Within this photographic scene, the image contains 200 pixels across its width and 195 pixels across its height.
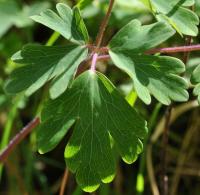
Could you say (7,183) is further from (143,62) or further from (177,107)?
(143,62)

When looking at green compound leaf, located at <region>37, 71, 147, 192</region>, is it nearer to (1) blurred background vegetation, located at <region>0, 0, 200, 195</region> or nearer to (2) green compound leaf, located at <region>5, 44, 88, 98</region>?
(2) green compound leaf, located at <region>5, 44, 88, 98</region>

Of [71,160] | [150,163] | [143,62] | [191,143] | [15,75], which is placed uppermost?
[15,75]

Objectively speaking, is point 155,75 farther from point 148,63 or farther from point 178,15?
point 178,15

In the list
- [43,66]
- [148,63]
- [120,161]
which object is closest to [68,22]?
[43,66]

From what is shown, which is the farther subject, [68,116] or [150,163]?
[150,163]

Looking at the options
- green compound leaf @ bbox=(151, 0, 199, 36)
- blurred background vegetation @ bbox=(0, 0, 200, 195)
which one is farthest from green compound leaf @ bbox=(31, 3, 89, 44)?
blurred background vegetation @ bbox=(0, 0, 200, 195)

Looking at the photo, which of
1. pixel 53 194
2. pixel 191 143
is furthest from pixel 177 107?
pixel 53 194

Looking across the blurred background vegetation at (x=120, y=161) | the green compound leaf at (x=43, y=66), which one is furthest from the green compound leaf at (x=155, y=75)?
the blurred background vegetation at (x=120, y=161)
